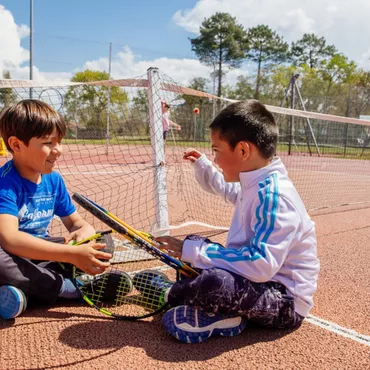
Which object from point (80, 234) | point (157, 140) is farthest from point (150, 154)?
point (80, 234)

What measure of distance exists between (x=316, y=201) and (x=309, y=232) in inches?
190

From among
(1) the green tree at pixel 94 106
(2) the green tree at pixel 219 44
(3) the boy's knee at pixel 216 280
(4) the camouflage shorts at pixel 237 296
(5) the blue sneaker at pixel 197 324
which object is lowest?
(5) the blue sneaker at pixel 197 324

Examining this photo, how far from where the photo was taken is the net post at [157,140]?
372 cm

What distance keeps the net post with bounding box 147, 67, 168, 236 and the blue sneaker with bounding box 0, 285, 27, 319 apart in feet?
5.49

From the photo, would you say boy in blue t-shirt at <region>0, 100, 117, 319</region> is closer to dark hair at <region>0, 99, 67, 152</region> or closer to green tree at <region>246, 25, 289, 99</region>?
dark hair at <region>0, 99, 67, 152</region>

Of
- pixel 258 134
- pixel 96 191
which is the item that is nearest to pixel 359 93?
pixel 96 191

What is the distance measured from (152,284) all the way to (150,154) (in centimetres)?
268

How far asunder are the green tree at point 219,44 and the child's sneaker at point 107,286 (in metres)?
44.0

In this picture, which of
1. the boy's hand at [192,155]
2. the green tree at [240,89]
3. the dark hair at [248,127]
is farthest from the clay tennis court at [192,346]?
the green tree at [240,89]

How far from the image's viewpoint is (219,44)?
45.7 m

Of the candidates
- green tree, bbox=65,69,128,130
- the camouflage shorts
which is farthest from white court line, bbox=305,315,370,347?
green tree, bbox=65,69,128,130

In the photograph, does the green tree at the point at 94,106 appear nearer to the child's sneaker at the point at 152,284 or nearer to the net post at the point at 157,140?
the net post at the point at 157,140

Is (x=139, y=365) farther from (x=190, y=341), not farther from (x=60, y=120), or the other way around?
(x=60, y=120)

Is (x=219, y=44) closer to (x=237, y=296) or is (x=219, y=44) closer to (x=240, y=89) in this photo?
(x=240, y=89)
